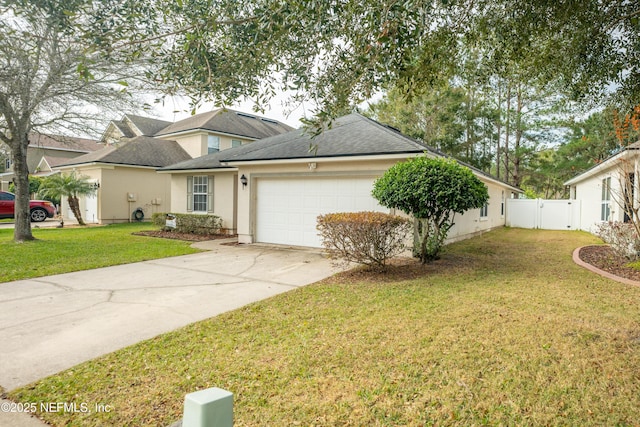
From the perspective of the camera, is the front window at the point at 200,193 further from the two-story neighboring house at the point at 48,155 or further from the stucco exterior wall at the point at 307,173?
the two-story neighboring house at the point at 48,155

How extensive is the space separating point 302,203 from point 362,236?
→ 14.0ft

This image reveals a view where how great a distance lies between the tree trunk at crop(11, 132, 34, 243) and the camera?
1145 cm

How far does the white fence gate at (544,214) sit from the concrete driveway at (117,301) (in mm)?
16321

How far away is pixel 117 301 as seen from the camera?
18.0ft

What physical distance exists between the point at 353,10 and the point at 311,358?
12.2ft

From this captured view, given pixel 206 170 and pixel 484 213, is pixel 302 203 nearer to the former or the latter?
pixel 206 170

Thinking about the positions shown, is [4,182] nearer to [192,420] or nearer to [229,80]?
[229,80]

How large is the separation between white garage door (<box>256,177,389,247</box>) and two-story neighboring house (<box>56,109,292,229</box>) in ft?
14.8

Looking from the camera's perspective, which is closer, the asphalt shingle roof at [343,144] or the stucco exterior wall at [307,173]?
the asphalt shingle roof at [343,144]

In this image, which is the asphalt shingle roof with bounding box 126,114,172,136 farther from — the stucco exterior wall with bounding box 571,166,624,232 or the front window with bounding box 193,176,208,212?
the stucco exterior wall with bounding box 571,166,624,232

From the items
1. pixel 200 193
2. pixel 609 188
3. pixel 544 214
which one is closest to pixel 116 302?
pixel 200 193

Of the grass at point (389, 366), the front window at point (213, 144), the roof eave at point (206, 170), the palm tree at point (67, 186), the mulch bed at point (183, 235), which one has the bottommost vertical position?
the grass at point (389, 366)

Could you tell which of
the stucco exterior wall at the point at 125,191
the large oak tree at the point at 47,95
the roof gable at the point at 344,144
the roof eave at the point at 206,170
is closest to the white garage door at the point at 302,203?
the roof gable at the point at 344,144

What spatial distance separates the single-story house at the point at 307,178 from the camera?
9.62 metres
